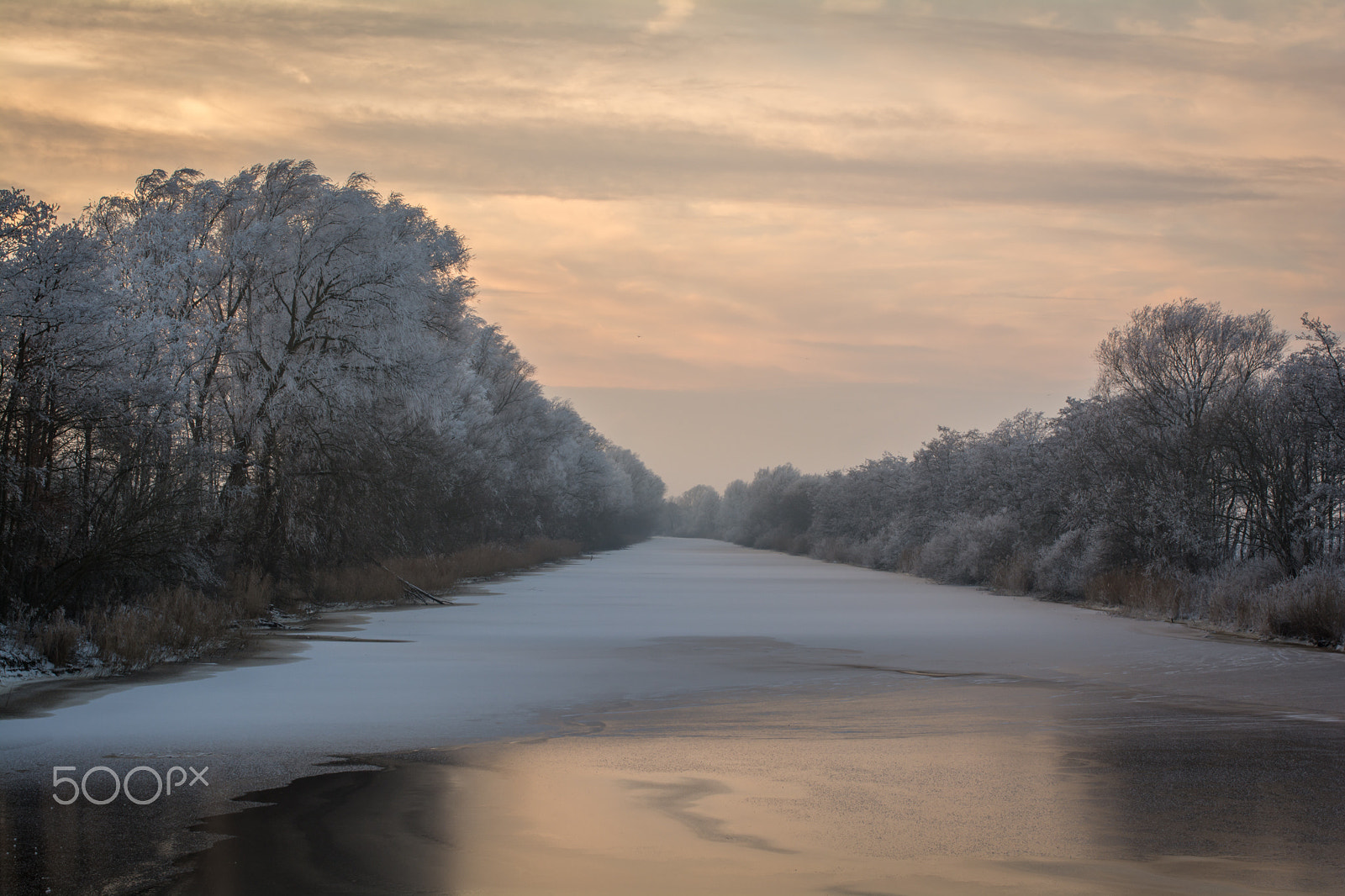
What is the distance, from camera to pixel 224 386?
2794 cm

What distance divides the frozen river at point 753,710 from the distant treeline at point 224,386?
10.3ft

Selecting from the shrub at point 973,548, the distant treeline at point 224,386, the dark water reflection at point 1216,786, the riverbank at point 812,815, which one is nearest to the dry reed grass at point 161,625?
the distant treeline at point 224,386

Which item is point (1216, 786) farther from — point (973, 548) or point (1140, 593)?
point (973, 548)

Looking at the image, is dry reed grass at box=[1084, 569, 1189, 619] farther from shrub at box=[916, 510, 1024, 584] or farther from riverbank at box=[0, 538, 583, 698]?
riverbank at box=[0, 538, 583, 698]

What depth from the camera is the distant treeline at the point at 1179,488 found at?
2577 centimetres

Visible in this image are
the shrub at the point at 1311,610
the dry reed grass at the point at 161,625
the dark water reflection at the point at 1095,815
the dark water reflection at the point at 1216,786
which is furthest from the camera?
the shrub at the point at 1311,610

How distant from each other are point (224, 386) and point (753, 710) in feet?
66.0

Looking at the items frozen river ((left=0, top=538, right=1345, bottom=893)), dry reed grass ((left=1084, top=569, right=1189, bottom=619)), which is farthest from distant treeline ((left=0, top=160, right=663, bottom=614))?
dry reed grass ((left=1084, top=569, right=1189, bottom=619))

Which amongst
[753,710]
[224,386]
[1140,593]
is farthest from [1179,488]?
[224,386]

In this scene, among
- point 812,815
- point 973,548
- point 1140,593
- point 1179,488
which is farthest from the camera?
point 973,548

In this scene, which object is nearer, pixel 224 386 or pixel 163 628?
pixel 163 628

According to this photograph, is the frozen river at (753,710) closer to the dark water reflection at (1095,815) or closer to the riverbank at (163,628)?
the dark water reflection at (1095,815)

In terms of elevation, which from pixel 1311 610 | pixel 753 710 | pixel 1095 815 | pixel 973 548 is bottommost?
pixel 753 710

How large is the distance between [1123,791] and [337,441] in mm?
22651
